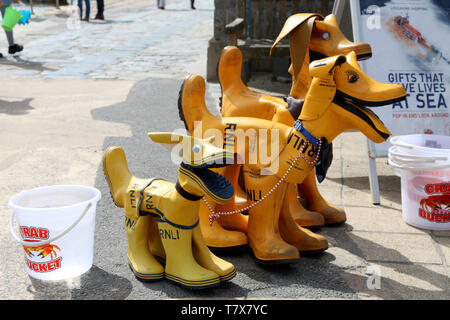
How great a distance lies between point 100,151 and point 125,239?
1.85m

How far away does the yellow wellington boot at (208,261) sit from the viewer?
2.80m

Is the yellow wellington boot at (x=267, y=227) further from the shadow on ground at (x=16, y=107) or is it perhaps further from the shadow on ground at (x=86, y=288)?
the shadow on ground at (x=16, y=107)

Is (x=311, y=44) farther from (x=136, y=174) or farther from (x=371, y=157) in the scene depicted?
(x=136, y=174)

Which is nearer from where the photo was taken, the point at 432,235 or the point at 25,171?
the point at 432,235

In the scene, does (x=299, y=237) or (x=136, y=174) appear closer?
(x=299, y=237)

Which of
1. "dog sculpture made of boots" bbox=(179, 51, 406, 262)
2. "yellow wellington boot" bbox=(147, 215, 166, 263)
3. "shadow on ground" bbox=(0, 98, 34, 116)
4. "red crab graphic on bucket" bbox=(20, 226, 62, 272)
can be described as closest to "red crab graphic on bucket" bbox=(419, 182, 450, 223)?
"dog sculpture made of boots" bbox=(179, 51, 406, 262)

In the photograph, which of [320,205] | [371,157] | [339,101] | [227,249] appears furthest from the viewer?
[371,157]

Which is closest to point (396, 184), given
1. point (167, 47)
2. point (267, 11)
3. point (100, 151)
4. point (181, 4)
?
point (100, 151)

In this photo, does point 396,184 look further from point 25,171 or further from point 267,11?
point 267,11

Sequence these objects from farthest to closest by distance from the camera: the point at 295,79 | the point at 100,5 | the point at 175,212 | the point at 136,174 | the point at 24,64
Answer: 1. the point at 100,5
2. the point at 24,64
3. the point at 136,174
4. the point at 295,79
5. the point at 175,212

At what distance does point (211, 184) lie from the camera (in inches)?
102

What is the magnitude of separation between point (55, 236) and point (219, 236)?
909mm

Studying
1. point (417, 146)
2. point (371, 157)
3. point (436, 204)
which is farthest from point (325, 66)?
point (371, 157)

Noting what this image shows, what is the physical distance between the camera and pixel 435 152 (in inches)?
139
